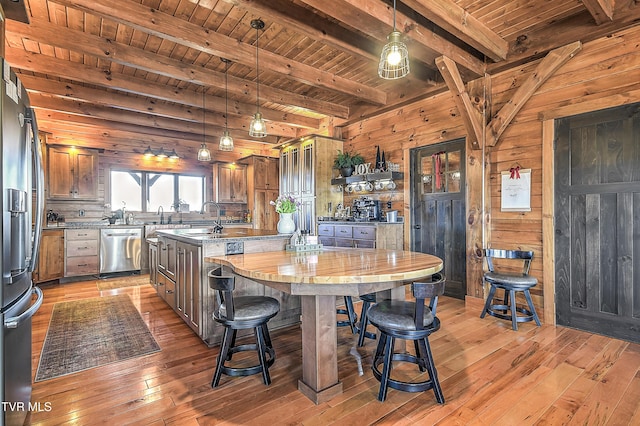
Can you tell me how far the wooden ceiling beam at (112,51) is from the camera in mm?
2881

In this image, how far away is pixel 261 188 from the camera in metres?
7.84

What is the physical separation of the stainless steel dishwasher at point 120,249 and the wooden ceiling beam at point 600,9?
694 centimetres

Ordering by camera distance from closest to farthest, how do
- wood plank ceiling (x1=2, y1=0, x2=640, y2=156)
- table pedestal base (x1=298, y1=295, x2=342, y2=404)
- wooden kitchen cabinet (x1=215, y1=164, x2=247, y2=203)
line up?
table pedestal base (x1=298, y1=295, x2=342, y2=404), wood plank ceiling (x1=2, y1=0, x2=640, y2=156), wooden kitchen cabinet (x1=215, y1=164, x2=247, y2=203)

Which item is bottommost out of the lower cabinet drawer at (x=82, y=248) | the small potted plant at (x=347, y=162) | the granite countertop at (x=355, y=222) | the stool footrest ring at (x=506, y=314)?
the stool footrest ring at (x=506, y=314)

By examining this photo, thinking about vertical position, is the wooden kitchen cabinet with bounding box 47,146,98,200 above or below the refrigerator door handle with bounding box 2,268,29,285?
above

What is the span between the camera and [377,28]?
276 cm

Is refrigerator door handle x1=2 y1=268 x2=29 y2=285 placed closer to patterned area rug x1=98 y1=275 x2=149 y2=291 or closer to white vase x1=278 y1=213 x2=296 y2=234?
white vase x1=278 y1=213 x2=296 y2=234

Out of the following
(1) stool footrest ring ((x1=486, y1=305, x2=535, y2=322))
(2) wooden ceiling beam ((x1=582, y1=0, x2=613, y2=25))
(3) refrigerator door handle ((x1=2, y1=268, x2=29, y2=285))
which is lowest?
(1) stool footrest ring ((x1=486, y1=305, x2=535, y2=322))

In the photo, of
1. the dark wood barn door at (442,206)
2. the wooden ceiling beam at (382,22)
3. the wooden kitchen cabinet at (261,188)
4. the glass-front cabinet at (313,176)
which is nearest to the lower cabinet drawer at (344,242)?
the glass-front cabinet at (313,176)

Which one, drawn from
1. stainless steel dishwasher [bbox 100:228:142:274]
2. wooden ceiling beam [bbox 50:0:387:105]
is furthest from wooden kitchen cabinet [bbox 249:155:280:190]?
wooden ceiling beam [bbox 50:0:387:105]

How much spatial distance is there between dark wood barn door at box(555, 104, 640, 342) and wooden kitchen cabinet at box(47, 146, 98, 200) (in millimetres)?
7441

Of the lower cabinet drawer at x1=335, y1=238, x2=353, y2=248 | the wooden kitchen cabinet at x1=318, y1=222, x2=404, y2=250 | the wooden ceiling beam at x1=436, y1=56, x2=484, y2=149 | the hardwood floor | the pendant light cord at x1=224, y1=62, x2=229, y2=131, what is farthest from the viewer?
the lower cabinet drawer at x1=335, y1=238, x2=353, y2=248

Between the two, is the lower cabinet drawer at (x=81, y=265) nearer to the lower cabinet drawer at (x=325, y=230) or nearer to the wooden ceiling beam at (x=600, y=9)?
the lower cabinet drawer at (x=325, y=230)

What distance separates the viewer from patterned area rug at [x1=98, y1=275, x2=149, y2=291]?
16.6 feet
